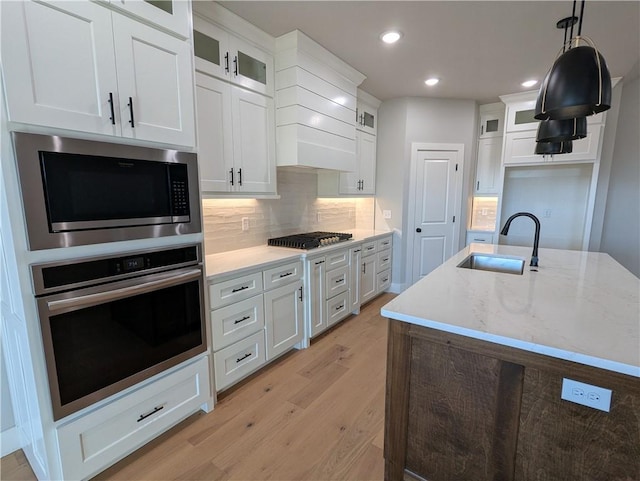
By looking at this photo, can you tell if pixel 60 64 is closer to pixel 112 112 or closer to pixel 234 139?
pixel 112 112

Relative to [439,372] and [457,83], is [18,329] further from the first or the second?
[457,83]

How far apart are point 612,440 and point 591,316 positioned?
438mm

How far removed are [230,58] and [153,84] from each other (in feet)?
3.14

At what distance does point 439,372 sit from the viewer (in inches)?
49.8

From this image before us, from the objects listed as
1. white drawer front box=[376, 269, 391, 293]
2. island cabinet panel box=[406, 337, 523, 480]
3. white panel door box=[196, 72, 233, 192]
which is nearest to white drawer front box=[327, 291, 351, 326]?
white drawer front box=[376, 269, 391, 293]

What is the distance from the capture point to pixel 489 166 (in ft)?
14.5

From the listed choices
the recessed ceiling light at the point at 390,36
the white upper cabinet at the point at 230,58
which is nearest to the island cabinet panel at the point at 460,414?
the white upper cabinet at the point at 230,58

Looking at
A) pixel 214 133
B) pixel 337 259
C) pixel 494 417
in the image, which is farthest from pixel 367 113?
pixel 494 417

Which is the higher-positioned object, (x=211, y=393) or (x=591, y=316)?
(x=591, y=316)

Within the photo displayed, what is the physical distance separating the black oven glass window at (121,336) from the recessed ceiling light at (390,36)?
2.41 meters

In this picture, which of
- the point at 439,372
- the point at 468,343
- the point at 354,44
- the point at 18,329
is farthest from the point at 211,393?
the point at 354,44

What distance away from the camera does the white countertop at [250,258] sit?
A: 211 cm

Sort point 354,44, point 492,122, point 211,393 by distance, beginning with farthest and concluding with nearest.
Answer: point 492,122, point 354,44, point 211,393

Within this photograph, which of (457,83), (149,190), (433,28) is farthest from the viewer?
(457,83)
